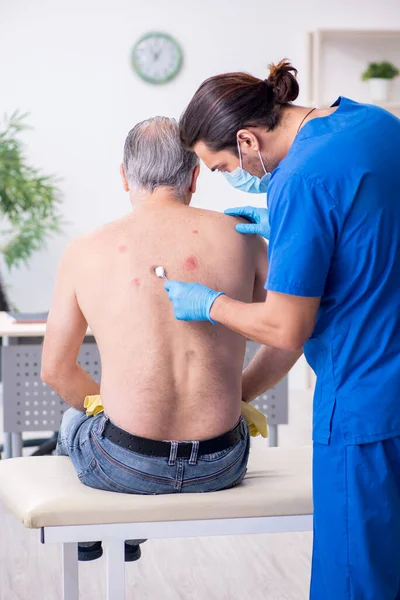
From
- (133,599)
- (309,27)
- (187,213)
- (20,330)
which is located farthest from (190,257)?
(309,27)

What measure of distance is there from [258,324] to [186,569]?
1.28m

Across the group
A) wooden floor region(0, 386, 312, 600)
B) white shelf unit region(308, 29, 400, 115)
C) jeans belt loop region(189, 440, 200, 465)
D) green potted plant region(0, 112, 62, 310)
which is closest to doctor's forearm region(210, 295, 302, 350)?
jeans belt loop region(189, 440, 200, 465)

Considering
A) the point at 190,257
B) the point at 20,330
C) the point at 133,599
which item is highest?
the point at 190,257

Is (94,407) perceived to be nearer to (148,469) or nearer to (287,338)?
(148,469)

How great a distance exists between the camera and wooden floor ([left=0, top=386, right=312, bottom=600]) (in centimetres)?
222

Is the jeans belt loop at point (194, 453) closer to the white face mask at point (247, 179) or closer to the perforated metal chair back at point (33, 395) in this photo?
the white face mask at point (247, 179)

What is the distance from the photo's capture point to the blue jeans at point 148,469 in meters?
1.56

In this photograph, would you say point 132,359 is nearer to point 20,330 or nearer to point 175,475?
point 175,475

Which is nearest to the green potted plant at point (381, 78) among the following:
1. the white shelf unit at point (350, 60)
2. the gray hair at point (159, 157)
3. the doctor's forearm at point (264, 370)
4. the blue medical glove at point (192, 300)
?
the white shelf unit at point (350, 60)

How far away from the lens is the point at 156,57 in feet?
17.2

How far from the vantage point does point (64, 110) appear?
520 cm

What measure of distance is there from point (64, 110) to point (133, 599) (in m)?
3.61

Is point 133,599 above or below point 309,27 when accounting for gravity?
below

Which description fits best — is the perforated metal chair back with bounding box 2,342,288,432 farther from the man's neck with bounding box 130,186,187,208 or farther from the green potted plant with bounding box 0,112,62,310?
the green potted plant with bounding box 0,112,62,310
